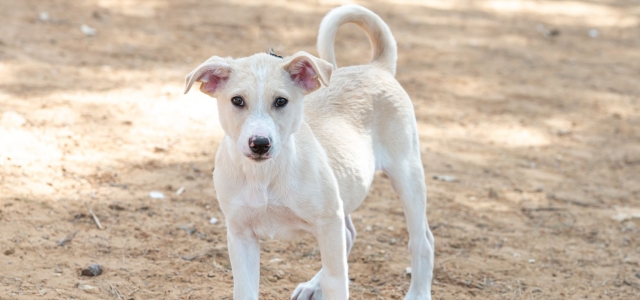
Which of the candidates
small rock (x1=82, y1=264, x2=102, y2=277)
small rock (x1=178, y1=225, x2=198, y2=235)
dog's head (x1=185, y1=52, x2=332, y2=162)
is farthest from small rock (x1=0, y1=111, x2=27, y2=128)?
dog's head (x1=185, y1=52, x2=332, y2=162)

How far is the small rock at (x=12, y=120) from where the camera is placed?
6.25 metres

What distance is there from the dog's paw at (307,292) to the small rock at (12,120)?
3074 mm

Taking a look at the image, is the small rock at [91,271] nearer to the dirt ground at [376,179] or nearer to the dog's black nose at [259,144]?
the dirt ground at [376,179]

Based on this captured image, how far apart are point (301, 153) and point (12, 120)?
3561 millimetres

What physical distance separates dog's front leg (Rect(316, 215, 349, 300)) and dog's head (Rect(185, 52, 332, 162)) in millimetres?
494

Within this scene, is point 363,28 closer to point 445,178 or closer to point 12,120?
point 445,178

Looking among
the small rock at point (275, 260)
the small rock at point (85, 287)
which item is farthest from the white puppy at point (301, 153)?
the small rock at point (85, 287)

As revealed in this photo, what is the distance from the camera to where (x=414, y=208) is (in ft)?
14.8

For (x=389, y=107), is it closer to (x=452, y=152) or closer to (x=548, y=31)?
(x=452, y=152)

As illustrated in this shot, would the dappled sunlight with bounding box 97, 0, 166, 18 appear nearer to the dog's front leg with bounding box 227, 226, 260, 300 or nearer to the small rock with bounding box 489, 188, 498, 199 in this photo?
the small rock with bounding box 489, 188, 498, 199

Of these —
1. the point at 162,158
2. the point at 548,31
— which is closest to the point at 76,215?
the point at 162,158

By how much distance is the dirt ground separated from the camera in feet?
15.9

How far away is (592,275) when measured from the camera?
5047 millimetres

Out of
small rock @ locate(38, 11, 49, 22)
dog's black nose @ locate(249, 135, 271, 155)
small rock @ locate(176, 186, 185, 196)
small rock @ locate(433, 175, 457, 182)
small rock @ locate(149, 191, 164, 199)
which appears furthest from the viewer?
small rock @ locate(38, 11, 49, 22)
